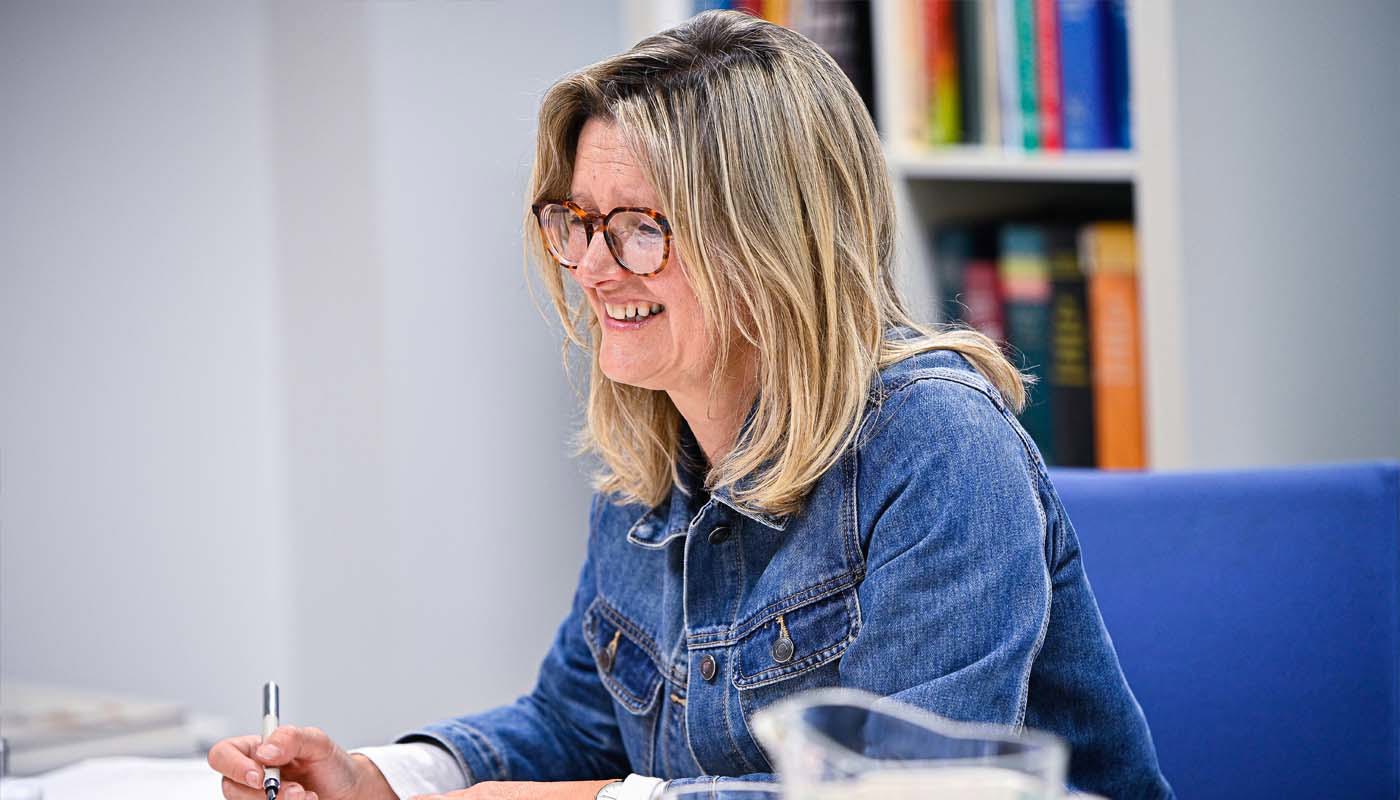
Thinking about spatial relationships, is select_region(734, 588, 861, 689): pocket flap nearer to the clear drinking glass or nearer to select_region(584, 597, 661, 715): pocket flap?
select_region(584, 597, 661, 715): pocket flap

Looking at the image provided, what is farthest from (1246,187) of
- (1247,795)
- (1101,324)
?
(1247,795)

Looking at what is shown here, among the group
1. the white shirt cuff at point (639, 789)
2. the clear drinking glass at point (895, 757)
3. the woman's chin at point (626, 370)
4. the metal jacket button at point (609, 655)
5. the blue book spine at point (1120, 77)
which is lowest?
the white shirt cuff at point (639, 789)

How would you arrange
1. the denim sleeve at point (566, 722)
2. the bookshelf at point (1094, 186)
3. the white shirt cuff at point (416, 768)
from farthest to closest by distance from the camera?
the bookshelf at point (1094, 186), the denim sleeve at point (566, 722), the white shirt cuff at point (416, 768)

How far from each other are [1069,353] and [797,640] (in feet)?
3.43

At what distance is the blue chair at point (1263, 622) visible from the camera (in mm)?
1165

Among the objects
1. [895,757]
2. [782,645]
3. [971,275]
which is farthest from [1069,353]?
[895,757]

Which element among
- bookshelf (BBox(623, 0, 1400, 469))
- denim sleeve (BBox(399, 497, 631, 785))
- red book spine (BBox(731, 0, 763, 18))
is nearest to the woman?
denim sleeve (BBox(399, 497, 631, 785))

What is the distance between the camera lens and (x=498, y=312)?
1.99 meters

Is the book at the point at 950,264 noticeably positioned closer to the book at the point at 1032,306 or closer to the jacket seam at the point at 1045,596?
the book at the point at 1032,306

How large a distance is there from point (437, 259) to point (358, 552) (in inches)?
16.4

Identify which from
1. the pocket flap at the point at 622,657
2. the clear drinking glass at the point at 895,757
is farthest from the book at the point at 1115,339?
the clear drinking glass at the point at 895,757

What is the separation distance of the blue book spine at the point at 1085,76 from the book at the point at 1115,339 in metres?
0.13

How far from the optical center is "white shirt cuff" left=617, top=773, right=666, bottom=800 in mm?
932

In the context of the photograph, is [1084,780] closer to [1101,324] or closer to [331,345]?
[1101,324]
